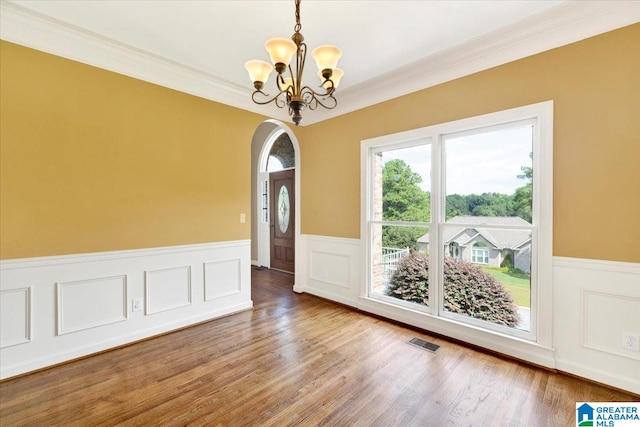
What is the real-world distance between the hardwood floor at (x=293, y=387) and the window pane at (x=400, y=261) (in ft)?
1.84

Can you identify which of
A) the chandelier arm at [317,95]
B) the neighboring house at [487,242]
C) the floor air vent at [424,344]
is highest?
the chandelier arm at [317,95]

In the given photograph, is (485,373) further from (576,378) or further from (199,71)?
(199,71)

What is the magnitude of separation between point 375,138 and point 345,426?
298 cm

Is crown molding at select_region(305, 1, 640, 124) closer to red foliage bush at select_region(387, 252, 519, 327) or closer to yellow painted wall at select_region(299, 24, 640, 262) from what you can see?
yellow painted wall at select_region(299, 24, 640, 262)

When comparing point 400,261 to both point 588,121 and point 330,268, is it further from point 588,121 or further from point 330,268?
point 588,121

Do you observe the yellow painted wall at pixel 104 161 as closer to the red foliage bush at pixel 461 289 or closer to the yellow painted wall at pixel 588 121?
the red foliage bush at pixel 461 289

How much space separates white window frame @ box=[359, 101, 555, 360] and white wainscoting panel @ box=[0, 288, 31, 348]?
340 cm

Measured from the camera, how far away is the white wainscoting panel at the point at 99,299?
88.8 inches

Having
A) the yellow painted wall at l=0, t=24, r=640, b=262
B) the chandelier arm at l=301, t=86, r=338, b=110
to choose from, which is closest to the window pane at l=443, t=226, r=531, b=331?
the yellow painted wall at l=0, t=24, r=640, b=262

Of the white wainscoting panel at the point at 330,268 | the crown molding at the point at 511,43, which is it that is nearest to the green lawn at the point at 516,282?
the white wainscoting panel at the point at 330,268

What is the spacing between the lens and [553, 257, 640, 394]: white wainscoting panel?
6.64 feet

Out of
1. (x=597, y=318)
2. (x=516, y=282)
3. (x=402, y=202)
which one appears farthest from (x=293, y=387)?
(x=597, y=318)

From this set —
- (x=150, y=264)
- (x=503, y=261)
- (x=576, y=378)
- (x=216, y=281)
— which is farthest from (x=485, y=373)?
(x=150, y=264)

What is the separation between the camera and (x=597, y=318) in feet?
7.06
